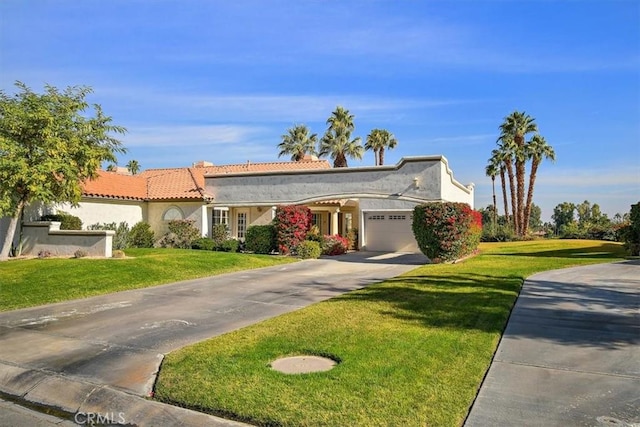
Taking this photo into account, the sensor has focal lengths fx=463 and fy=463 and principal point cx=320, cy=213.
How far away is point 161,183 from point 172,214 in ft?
9.64

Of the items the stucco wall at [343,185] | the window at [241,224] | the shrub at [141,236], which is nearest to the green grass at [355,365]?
the stucco wall at [343,185]

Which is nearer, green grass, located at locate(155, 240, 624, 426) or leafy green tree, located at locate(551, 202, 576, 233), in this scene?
green grass, located at locate(155, 240, 624, 426)

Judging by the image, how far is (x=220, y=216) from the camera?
25984 mm

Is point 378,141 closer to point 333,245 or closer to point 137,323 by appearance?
point 333,245

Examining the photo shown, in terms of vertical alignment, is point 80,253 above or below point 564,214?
below

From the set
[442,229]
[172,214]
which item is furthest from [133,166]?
[442,229]

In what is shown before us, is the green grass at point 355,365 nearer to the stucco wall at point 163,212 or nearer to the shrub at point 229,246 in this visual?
the shrub at point 229,246

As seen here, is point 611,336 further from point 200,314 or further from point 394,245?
point 394,245

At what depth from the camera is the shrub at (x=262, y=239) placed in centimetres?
2288

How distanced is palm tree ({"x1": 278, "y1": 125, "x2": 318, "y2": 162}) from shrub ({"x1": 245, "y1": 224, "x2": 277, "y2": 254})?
2499cm

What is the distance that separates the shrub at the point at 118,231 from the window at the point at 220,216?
4.61 m

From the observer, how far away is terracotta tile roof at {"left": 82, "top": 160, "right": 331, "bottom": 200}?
2464cm

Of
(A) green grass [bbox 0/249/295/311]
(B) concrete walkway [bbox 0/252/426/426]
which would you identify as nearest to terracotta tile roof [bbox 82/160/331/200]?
(A) green grass [bbox 0/249/295/311]

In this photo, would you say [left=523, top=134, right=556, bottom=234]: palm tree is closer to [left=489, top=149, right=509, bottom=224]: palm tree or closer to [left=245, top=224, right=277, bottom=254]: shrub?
[left=489, top=149, right=509, bottom=224]: palm tree
